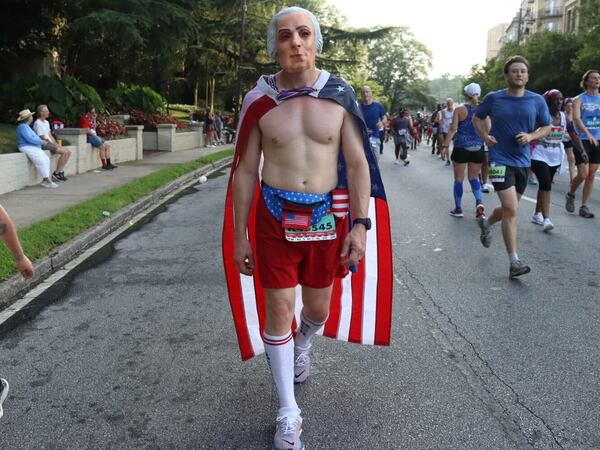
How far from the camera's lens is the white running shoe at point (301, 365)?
3506 mm

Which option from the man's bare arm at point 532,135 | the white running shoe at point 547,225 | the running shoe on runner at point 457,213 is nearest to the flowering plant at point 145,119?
the running shoe on runner at point 457,213

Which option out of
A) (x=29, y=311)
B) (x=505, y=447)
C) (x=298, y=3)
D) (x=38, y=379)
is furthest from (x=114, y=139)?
(x=298, y=3)

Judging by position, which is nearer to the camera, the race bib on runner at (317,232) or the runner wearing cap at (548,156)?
the race bib on runner at (317,232)

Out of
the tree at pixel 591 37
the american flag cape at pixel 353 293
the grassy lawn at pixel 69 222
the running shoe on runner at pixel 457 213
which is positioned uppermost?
the tree at pixel 591 37

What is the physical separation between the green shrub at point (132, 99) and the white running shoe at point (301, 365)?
2201cm

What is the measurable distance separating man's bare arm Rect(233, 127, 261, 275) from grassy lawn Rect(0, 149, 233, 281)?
10.8 ft

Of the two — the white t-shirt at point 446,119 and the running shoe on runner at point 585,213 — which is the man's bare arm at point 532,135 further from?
the white t-shirt at point 446,119

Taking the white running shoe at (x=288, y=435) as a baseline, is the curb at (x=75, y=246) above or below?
below

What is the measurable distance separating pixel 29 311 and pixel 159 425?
2.39 meters

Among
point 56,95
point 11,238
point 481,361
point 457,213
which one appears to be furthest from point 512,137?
point 56,95

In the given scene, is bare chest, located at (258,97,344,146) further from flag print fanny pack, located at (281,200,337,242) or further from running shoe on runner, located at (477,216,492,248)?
running shoe on runner, located at (477,216,492,248)

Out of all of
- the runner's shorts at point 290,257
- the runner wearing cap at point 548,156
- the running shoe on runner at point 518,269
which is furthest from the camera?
the runner wearing cap at point 548,156

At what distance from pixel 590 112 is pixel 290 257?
7.34 meters

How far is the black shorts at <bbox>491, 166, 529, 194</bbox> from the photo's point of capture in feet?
19.1
